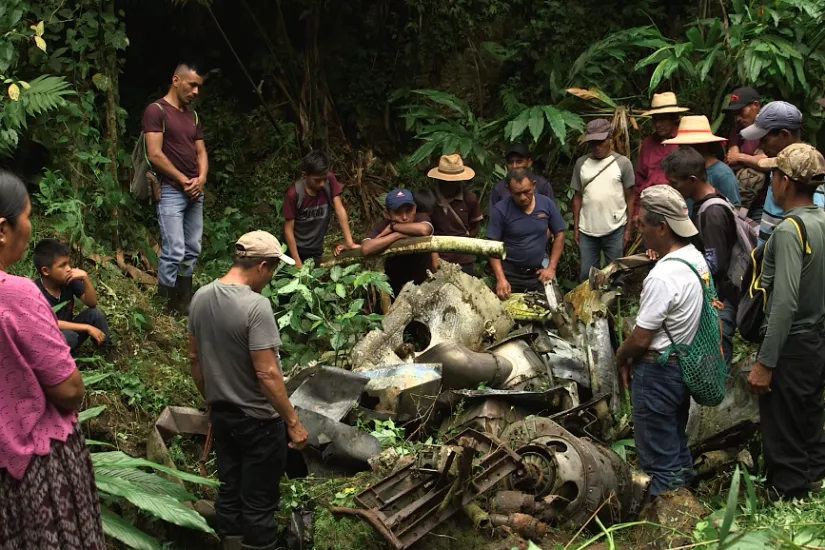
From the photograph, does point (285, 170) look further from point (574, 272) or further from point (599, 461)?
point (599, 461)

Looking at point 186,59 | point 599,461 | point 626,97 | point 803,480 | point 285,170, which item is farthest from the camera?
point 285,170

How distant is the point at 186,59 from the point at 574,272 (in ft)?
16.5

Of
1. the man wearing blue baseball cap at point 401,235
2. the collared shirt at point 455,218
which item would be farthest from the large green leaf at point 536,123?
the man wearing blue baseball cap at point 401,235

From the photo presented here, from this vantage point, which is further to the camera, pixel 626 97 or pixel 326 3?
pixel 326 3

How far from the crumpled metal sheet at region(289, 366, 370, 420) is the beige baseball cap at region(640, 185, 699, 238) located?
243 centimetres

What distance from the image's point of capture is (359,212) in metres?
11.0

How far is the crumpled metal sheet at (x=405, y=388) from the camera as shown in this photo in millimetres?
6238

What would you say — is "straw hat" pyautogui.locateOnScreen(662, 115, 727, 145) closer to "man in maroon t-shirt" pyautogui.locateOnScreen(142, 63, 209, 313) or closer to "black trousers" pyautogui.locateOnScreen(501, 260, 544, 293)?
"black trousers" pyautogui.locateOnScreen(501, 260, 544, 293)

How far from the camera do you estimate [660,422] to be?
16.6ft

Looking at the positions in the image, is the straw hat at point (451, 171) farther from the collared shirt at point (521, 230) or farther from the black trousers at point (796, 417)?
the black trousers at point (796, 417)

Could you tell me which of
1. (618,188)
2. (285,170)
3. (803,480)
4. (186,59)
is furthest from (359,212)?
(803,480)

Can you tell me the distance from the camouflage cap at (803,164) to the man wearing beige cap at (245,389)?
2.79m

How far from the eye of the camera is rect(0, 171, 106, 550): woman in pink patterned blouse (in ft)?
10.6

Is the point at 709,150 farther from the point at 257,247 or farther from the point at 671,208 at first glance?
the point at 257,247
